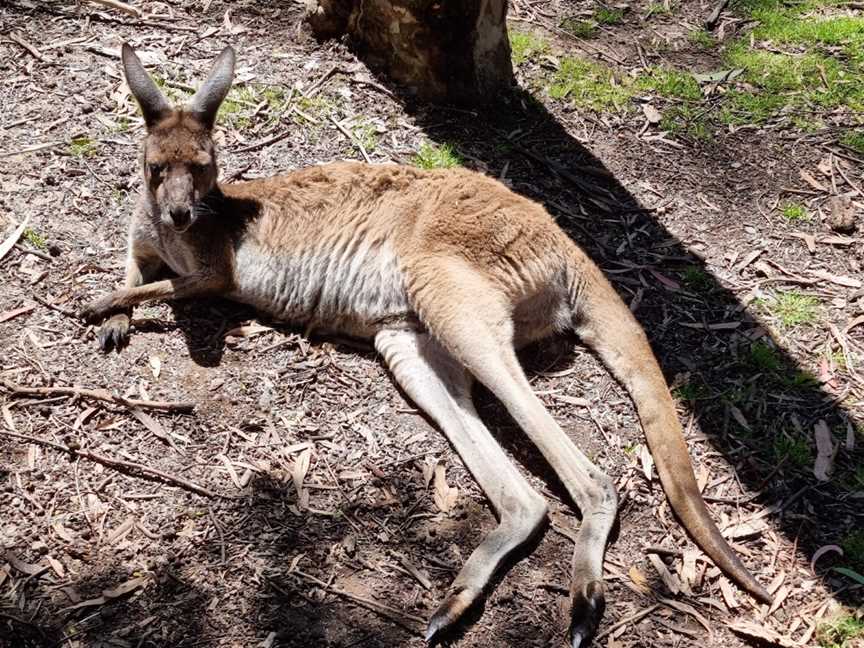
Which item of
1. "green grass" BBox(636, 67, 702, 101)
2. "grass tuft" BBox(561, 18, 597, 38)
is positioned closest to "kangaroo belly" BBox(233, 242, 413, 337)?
"green grass" BBox(636, 67, 702, 101)

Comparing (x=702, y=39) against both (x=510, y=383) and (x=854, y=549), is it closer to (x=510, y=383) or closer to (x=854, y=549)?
(x=510, y=383)

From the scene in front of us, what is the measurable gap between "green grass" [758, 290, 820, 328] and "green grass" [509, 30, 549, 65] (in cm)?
270

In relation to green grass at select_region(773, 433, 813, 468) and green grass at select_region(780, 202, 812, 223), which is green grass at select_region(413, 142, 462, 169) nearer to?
green grass at select_region(780, 202, 812, 223)

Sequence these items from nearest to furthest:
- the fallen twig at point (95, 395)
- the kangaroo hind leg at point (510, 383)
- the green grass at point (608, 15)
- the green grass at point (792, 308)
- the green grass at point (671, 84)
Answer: the kangaroo hind leg at point (510, 383) < the fallen twig at point (95, 395) < the green grass at point (792, 308) < the green grass at point (671, 84) < the green grass at point (608, 15)

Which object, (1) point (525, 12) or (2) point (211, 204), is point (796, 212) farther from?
(2) point (211, 204)

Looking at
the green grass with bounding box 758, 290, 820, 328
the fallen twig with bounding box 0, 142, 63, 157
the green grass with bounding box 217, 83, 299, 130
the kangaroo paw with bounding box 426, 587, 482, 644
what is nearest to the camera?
the kangaroo paw with bounding box 426, 587, 482, 644

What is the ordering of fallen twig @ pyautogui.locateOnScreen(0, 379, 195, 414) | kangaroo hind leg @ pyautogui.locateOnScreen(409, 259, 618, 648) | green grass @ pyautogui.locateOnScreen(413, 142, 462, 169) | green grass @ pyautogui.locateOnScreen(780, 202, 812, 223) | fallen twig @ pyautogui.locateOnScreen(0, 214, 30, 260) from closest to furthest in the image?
kangaroo hind leg @ pyautogui.locateOnScreen(409, 259, 618, 648)
fallen twig @ pyautogui.locateOnScreen(0, 379, 195, 414)
fallen twig @ pyautogui.locateOnScreen(0, 214, 30, 260)
green grass @ pyautogui.locateOnScreen(780, 202, 812, 223)
green grass @ pyautogui.locateOnScreen(413, 142, 462, 169)

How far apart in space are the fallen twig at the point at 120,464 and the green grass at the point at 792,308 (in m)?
3.22

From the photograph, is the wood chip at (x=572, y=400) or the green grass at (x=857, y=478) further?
the wood chip at (x=572, y=400)

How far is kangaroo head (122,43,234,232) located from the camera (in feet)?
15.3

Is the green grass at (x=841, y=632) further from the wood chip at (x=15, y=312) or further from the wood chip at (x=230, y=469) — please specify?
the wood chip at (x=15, y=312)

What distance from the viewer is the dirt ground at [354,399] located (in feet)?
12.2

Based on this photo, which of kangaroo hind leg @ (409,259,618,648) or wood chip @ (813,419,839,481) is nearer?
kangaroo hind leg @ (409,259,618,648)

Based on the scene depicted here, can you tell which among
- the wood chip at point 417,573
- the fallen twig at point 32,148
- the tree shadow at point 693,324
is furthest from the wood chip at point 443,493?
the fallen twig at point 32,148
